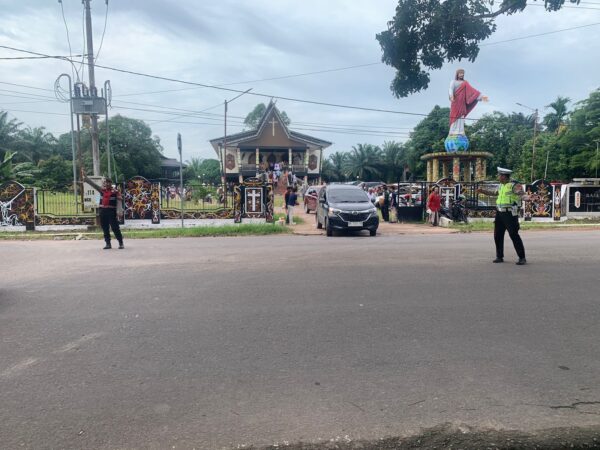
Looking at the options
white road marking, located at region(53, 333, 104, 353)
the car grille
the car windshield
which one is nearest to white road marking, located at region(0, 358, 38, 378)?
white road marking, located at region(53, 333, 104, 353)

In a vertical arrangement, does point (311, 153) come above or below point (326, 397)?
above

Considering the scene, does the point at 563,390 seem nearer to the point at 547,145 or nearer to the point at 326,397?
the point at 326,397

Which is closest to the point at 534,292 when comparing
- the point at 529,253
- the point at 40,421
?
the point at 529,253

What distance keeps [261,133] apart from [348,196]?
102 ft

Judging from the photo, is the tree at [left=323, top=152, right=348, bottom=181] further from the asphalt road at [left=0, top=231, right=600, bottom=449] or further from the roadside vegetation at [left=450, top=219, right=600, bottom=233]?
the asphalt road at [left=0, top=231, right=600, bottom=449]

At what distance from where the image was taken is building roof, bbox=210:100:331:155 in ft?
152

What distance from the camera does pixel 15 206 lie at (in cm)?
1919

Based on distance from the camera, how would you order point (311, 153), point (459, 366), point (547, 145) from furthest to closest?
point (311, 153)
point (547, 145)
point (459, 366)

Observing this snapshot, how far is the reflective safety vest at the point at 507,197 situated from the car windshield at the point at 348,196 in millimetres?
7843

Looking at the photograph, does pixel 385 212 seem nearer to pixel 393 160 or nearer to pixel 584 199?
pixel 584 199

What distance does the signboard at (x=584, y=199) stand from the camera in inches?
923

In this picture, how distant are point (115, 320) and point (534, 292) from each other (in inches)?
213

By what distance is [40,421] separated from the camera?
130 inches

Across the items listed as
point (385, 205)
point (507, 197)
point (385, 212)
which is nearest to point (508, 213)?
point (507, 197)
